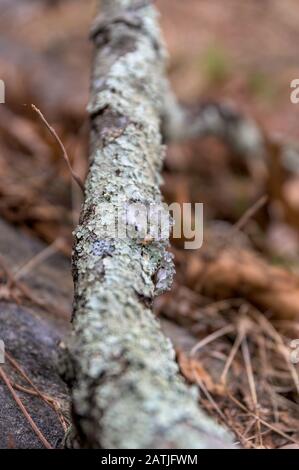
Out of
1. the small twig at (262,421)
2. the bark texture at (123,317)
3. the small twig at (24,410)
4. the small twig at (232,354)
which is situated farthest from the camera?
the small twig at (232,354)

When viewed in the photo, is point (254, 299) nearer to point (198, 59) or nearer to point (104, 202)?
point (104, 202)

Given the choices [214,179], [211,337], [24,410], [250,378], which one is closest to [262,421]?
[250,378]

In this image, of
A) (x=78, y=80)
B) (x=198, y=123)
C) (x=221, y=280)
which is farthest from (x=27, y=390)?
(x=78, y=80)

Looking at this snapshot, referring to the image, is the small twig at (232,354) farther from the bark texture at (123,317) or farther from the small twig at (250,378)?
the bark texture at (123,317)

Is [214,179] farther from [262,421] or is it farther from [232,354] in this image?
[262,421]

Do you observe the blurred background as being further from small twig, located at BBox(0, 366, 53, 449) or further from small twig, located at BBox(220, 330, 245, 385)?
small twig, located at BBox(0, 366, 53, 449)

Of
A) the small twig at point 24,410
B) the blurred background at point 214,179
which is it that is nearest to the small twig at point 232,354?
the blurred background at point 214,179

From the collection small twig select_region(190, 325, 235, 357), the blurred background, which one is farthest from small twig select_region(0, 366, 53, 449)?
small twig select_region(190, 325, 235, 357)
